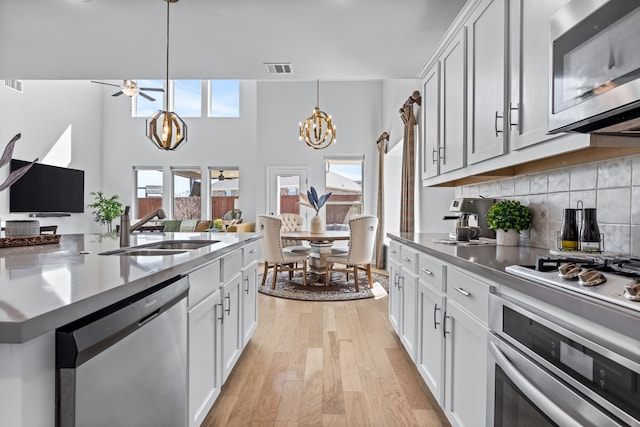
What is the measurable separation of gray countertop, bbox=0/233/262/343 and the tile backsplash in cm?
170

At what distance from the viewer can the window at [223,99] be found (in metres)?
8.30

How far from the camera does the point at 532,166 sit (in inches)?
75.0

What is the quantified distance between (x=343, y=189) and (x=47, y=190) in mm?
5573

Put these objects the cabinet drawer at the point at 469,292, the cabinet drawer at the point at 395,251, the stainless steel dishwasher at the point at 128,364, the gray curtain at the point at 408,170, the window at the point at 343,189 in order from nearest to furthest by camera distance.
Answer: the stainless steel dishwasher at the point at 128,364
the cabinet drawer at the point at 469,292
the cabinet drawer at the point at 395,251
the gray curtain at the point at 408,170
the window at the point at 343,189

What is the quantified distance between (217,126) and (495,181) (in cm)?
696

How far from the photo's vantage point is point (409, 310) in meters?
2.46

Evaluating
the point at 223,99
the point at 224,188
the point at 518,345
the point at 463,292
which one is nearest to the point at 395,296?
the point at 463,292

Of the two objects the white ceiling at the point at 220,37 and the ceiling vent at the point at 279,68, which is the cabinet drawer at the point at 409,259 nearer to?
the white ceiling at the point at 220,37

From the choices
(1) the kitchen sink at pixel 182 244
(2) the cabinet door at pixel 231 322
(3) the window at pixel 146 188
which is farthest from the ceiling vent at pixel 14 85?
(2) the cabinet door at pixel 231 322

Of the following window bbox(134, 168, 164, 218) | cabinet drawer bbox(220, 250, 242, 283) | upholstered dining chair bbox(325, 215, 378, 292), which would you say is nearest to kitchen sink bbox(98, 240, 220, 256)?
cabinet drawer bbox(220, 250, 242, 283)

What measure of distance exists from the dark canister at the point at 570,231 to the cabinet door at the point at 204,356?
1612mm

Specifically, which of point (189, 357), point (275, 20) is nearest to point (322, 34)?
point (275, 20)

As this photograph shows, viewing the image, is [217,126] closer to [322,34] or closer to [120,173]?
[120,173]

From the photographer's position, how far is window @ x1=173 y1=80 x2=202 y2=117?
838 centimetres
